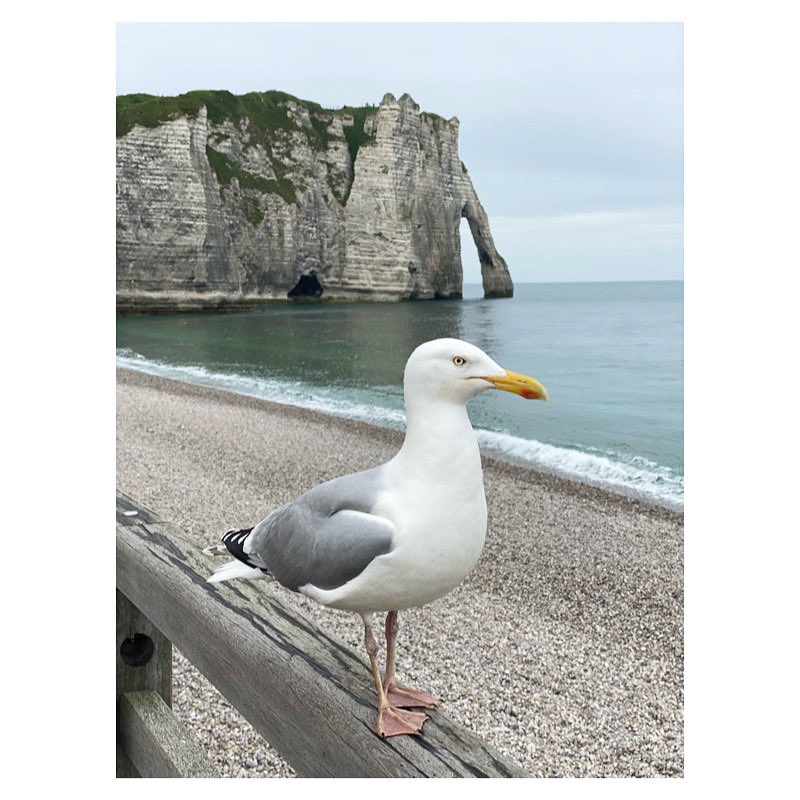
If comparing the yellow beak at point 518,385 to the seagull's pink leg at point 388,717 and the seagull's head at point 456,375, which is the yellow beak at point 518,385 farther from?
the seagull's pink leg at point 388,717

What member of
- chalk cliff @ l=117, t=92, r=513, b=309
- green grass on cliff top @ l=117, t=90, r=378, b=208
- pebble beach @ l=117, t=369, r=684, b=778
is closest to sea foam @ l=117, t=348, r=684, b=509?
pebble beach @ l=117, t=369, r=684, b=778

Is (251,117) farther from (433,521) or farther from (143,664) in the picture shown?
(433,521)

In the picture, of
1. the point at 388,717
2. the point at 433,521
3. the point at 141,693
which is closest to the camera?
the point at 433,521

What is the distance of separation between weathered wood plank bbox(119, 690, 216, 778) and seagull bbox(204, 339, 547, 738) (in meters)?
1.03

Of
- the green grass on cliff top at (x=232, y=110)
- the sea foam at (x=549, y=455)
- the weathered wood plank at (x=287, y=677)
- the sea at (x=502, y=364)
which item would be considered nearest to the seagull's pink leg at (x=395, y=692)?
the weathered wood plank at (x=287, y=677)

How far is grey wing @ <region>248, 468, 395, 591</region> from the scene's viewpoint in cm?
142

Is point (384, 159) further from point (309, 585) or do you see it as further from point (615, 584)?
point (309, 585)

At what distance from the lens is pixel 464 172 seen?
190 feet

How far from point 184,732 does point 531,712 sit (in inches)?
73.1

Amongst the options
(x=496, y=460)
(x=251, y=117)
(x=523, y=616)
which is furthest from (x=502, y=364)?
(x=251, y=117)

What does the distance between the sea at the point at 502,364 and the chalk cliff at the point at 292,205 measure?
11.2 ft

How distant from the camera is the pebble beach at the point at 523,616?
3512mm

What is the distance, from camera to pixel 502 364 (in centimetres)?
2239

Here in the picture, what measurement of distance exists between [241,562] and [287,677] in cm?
27
